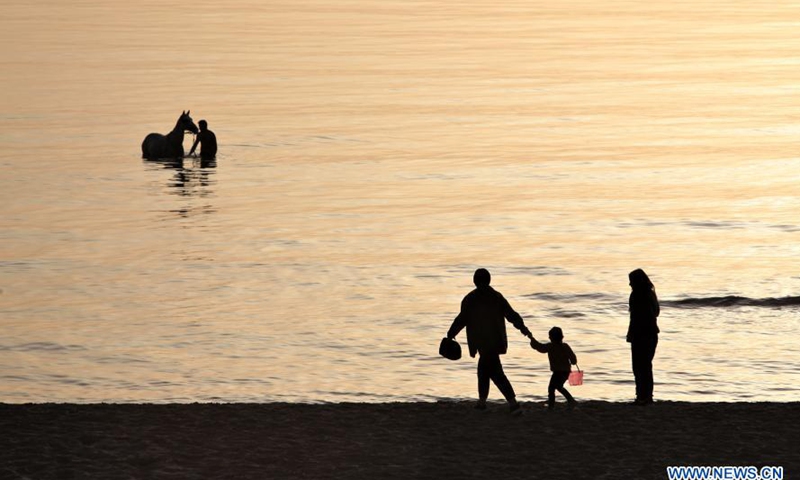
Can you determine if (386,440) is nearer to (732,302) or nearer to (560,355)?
(560,355)

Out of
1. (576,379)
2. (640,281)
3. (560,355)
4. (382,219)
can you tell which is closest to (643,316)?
(640,281)

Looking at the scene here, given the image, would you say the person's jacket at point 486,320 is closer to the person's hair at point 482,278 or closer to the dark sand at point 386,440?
the person's hair at point 482,278

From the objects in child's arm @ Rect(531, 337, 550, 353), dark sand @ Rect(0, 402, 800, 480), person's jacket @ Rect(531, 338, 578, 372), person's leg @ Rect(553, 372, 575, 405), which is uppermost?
child's arm @ Rect(531, 337, 550, 353)

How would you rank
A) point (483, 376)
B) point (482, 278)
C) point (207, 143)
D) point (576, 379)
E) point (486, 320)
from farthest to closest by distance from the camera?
1. point (207, 143)
2. point (576, 379)
3. point (483, 376)
4. point (486, 320)
5. point (482, 278)

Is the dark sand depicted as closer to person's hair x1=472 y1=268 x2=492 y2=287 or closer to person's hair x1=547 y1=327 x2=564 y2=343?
person's hair x1=547 y1=327 x2=564 y2=343

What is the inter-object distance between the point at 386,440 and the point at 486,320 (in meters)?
2.04

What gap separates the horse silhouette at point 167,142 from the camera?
46094 mm

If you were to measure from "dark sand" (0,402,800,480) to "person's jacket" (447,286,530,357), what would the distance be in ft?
2.55

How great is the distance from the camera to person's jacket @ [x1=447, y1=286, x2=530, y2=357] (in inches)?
672

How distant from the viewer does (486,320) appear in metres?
17.1

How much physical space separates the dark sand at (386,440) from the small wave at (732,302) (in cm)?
→ 841

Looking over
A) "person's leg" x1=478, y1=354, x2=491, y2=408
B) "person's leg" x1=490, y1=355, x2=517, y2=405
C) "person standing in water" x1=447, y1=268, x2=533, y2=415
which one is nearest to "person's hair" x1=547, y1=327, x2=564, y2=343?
"person standing in water" x1=447, y1=268, x2=533, y2=415

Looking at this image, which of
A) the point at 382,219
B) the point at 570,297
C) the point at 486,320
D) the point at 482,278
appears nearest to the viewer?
the point at 482,278

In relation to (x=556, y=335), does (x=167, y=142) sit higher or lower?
higher
